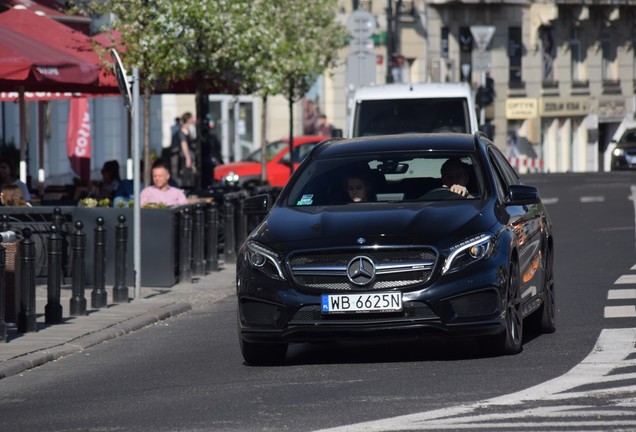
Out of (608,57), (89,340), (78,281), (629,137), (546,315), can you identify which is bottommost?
(629,137)

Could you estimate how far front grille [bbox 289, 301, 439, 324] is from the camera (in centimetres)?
1145

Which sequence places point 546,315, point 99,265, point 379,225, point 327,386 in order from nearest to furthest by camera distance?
point 327,386
point 379,225
point 546,315
point 99,265

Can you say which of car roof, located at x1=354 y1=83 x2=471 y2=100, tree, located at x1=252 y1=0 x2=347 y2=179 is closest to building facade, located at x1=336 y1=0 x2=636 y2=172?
tree, located at x1=252 y1=0 x2=347 y2=179

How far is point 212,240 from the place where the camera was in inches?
870

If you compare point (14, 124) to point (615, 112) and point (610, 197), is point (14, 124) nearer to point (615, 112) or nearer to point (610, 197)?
point (610, 197)

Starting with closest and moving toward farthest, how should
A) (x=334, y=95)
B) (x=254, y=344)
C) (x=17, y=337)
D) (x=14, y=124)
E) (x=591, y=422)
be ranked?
(x=591, y=422)
(x=254, y=344)
(x=17, y=337)
(x=14, y=124)
(x=334, y=95)

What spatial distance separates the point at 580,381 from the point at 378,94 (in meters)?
15.6

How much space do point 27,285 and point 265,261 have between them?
12.4ft

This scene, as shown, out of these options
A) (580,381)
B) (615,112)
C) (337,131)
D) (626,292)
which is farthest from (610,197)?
(615,112)

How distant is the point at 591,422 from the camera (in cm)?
900

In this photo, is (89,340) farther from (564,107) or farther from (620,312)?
(564,107)

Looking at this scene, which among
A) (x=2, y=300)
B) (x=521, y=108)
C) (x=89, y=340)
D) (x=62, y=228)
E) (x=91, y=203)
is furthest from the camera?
(x=521, y=108)

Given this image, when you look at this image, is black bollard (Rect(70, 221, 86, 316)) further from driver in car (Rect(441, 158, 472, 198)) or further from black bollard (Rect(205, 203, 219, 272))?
black bollard (Rect(205, 203, 219, 272))

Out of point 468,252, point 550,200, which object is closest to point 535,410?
point 468,252
